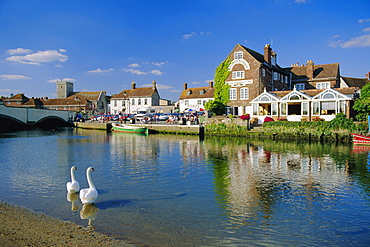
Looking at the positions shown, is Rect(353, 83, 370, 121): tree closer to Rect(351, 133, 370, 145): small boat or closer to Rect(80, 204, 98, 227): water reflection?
Rect(351, 133, 370, 145): small boat

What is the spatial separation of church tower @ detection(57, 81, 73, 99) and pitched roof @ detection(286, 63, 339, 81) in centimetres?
8717

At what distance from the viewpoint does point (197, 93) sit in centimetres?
6512

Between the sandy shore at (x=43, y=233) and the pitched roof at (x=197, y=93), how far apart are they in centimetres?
5448

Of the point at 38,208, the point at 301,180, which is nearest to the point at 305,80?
the point at 301,180

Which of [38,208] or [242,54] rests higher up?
[242,54]

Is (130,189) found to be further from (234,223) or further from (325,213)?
(325,213)

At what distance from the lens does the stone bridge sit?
→ 2249 inches

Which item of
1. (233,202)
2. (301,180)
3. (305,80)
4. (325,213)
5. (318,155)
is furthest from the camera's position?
(305,80)

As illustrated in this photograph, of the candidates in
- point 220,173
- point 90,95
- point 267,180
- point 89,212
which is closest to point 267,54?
point 220,173

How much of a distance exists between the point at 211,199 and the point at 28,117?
61.2m

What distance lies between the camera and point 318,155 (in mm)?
23141

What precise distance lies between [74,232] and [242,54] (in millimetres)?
43022

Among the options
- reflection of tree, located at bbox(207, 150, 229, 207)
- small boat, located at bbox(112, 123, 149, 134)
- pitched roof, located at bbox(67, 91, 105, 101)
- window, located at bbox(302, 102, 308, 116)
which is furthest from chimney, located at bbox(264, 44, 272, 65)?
pitched roof, located at bbox(67, 91, 105, 101)

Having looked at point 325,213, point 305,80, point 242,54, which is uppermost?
point 242,54
